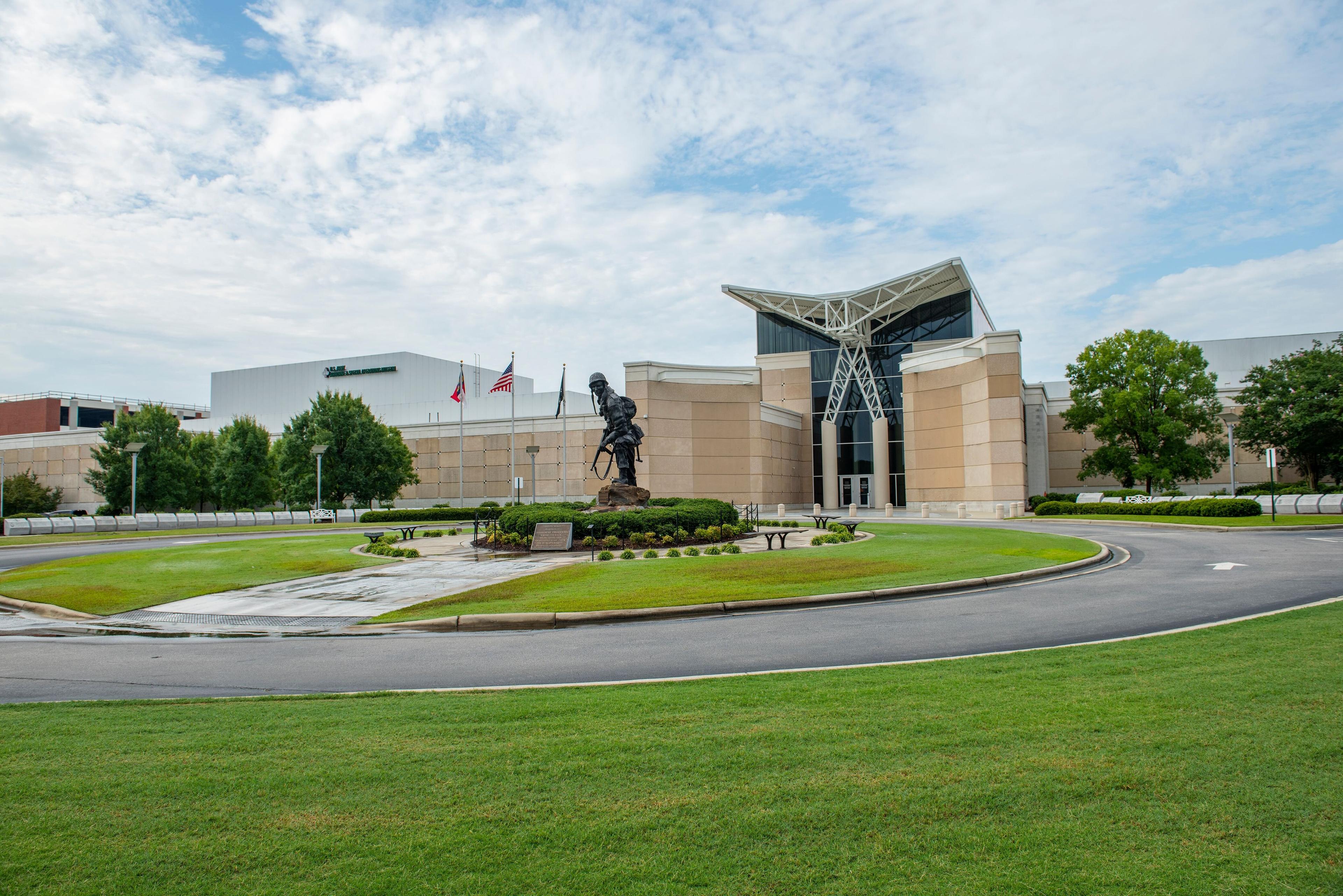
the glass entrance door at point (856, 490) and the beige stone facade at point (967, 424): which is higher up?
the beige stone facade at point (967, 424)

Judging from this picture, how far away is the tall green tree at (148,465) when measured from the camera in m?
51.8

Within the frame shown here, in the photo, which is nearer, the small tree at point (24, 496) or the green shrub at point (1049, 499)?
the green shrub at point (1049, 499)

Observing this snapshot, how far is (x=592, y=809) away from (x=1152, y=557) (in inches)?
708

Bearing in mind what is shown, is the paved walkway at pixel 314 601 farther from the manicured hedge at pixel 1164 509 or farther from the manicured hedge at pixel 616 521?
the manicured hedge at pixel 1164 509

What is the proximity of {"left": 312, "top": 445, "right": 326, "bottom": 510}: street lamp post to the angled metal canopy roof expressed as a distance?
103ft

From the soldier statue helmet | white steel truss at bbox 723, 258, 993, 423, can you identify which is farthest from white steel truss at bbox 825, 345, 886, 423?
the soldier statue helmet

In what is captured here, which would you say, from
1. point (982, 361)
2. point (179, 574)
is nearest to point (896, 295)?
point (982, 361)

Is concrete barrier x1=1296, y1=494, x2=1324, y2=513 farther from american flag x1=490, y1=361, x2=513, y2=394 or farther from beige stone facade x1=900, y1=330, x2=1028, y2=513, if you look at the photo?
american flag x1=490, y1=361, x2=513, y2=394

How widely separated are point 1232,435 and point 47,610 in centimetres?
5647

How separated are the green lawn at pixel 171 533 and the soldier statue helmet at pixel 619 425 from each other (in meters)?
15.0

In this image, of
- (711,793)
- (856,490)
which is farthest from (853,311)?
(711,793)

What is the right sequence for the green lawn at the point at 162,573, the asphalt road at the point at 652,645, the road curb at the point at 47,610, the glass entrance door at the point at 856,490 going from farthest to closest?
the glass entrance door at the point at 856,490, the green lawn at the point at 162,573, the road curb at the point at 47,610, the asphalt road at the point at 652,645

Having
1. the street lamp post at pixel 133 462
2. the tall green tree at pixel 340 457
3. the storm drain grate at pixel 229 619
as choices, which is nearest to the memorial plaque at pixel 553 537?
the storm drain grate at pixel 229 619

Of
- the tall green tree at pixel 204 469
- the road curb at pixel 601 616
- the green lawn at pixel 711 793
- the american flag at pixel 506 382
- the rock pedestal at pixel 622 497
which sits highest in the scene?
the american flag at pixel 506 382
